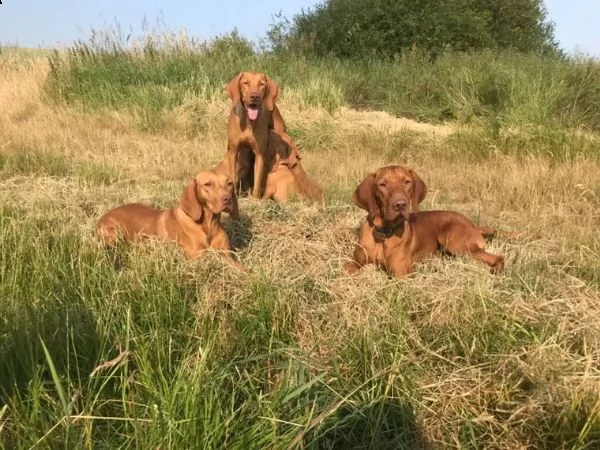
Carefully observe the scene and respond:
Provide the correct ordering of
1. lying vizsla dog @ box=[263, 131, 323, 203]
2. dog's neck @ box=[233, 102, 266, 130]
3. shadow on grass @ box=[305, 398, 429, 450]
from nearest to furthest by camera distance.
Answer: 1. shadow on grass @ box=[305, 398, 429, 450]
2. dog's neck @ box=[233, 102, 266, 130]
3. lying vizsla dog @ box=[263, 131, 323, 203]

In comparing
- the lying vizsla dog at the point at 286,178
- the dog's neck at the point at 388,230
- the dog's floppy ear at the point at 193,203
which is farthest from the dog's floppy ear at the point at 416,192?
the lying vizsla dog at the point at 286,178

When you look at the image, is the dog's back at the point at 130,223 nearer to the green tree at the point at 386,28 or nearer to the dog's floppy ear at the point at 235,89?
the dog's floppy ear at the point at 235,89

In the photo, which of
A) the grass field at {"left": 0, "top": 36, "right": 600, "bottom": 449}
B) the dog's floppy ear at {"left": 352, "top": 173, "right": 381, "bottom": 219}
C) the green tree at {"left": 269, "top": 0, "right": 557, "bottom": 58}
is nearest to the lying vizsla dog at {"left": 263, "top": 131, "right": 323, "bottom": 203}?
the grass field at {"left": 0, "top": 36, "right": 600, "bottom": 449}

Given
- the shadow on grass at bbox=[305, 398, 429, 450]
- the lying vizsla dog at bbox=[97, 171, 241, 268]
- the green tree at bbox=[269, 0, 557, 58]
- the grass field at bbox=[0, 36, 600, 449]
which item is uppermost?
the green tree at bbox=[269, 0, 557, 58]

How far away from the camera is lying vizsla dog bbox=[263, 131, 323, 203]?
6.72 meters

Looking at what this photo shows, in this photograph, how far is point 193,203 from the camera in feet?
15.0

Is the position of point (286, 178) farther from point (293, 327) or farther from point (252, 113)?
point (293, 327)

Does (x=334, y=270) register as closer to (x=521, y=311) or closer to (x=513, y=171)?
(x=521, y=311)

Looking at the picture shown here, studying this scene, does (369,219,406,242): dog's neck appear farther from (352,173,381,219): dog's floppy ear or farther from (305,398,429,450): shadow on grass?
(305,398,429,450): shadow on grass

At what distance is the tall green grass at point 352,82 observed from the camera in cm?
1021

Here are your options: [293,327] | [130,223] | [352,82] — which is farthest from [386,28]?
[293,327]

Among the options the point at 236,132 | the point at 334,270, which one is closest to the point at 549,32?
the point at 236,132

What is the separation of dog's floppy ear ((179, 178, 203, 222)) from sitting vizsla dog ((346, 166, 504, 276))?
3.83ft

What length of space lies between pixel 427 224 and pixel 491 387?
2.23 meters
